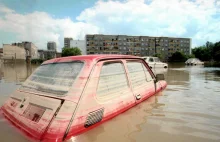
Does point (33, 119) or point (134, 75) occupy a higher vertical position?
point (134, 75)

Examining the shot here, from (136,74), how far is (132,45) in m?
97.8

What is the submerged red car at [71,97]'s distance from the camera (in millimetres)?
1980

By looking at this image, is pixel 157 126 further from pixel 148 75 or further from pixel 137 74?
pixel 148 75

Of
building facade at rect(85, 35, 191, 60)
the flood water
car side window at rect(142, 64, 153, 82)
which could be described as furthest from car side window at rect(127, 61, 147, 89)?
building facade at rect(85, 35, 191, 60)

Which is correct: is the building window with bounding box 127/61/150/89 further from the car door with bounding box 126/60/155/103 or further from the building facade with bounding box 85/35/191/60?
the building facade with bounding box 85/35/191/60

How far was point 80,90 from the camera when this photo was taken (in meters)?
2.21

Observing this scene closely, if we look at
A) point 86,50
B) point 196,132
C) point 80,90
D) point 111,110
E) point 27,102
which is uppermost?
point 86,50

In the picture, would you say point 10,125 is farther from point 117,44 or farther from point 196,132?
point 117,44

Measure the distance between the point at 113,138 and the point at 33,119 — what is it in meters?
0.98

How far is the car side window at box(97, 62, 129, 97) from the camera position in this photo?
8.59 feet

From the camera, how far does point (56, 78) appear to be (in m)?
2.60

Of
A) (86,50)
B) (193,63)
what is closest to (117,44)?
(86,50)

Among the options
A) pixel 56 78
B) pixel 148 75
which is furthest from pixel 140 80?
pixel 56 78

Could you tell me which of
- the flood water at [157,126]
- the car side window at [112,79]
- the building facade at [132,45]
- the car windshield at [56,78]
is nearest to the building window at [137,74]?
the car side window at [112,79]
